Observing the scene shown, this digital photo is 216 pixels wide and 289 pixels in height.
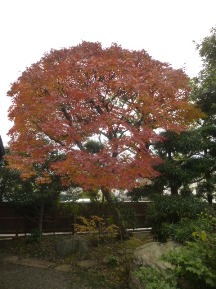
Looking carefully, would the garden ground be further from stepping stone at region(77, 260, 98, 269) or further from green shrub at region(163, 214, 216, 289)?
green shrub at region(163, 214, 216, 289)

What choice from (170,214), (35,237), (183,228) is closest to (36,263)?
(35,237)

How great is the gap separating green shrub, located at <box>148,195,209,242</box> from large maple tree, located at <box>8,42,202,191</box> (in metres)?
1.28

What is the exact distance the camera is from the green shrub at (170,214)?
8.43m

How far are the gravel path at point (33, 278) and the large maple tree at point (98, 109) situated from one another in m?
3.21

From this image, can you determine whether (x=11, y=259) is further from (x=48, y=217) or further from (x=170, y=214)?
(x=170, y=214)

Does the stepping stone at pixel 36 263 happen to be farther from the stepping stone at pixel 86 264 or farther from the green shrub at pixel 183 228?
the green shrub at pixel 183 228

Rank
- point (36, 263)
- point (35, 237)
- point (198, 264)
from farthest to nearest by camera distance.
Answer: point (35, 237) < point (36, 263) < point (198, 264)

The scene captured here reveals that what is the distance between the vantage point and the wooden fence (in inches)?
553

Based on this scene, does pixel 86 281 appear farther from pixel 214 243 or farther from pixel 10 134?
pixel 10 134

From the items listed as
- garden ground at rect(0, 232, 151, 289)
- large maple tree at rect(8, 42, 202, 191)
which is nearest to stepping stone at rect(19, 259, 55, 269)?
garden ground at rect(0, 232, 151, 289)

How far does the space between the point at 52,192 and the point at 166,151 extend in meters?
6.20

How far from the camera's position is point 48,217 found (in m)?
14.6

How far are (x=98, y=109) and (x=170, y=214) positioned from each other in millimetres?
5135

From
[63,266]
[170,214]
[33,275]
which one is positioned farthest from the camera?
[63,266]
